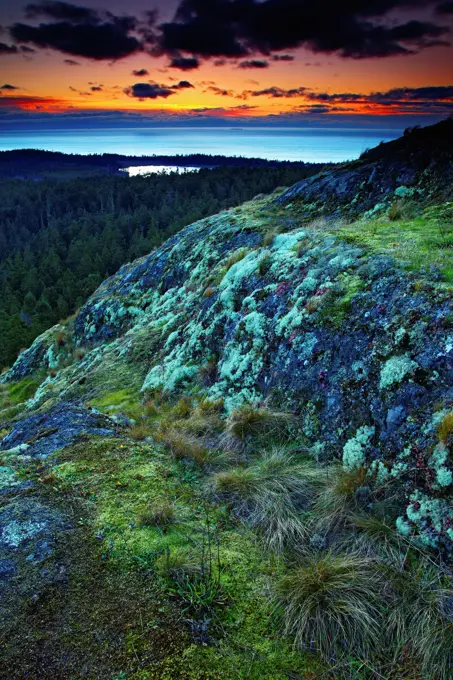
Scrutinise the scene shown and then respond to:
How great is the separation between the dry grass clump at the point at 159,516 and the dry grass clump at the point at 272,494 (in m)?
0.80

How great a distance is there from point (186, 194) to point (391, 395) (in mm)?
108256

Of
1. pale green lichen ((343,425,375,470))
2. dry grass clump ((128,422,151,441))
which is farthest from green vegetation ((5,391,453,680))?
dry grass clump ((128,422,151,441))

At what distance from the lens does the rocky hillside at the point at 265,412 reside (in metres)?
3.79

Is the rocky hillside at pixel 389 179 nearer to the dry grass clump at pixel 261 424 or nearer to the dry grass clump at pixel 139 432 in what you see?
the dry grass clump at pixel 261 424

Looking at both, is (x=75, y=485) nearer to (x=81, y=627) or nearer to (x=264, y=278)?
(x=81, y=627)

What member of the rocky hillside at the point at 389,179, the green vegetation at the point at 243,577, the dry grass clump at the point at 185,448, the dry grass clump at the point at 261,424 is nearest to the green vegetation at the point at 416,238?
the rocky hillside at the point at 389,179

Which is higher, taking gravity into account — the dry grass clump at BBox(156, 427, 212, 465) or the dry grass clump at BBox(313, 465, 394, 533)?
the dry grass clump at BBox(313, 465, 394, 533)

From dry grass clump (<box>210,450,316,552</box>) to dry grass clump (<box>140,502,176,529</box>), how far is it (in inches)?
31.6

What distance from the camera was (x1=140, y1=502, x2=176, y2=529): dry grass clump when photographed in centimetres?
419

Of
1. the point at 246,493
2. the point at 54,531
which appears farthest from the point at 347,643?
the point at 54,531

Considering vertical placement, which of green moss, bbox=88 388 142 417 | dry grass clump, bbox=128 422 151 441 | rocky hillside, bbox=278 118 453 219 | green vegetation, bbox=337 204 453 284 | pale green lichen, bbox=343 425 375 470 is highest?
rocky hillside, bbox=278 118 453 219

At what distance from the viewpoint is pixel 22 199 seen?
122m

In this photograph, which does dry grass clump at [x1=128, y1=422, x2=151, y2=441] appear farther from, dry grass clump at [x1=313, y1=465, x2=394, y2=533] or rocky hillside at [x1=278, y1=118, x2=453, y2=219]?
rocky hillside at [x1=278, y1=118, x2=453, y2=219]

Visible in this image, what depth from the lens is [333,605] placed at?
3.20m
